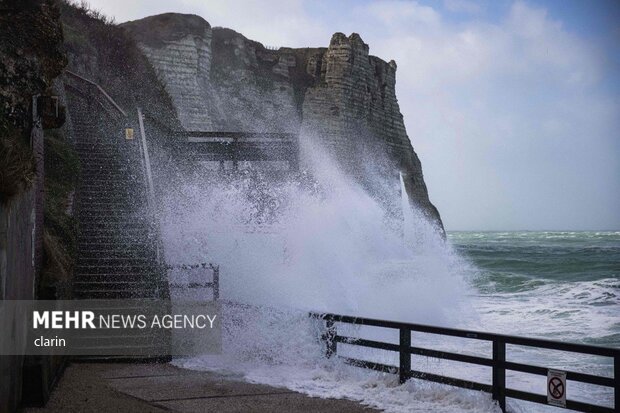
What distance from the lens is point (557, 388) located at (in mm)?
8344

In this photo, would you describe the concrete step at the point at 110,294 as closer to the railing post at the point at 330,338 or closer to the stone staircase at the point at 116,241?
the stone staircase at the point at 116,241

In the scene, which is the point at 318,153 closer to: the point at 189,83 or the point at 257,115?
the point at 257,115

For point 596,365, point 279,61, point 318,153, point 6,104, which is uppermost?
point 279,61

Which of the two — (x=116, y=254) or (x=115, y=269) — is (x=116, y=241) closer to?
(x=116, y=254)

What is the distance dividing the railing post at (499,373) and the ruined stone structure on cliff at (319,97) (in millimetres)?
52458

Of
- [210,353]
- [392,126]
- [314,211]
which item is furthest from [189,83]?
[210,353]

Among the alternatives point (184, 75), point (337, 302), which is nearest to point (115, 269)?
point (337, 302)

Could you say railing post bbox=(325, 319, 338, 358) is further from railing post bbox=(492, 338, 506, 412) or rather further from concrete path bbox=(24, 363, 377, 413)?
railing post bbox=(492, 338, 506, 412)

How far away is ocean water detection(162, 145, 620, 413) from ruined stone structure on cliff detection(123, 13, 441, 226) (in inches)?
1133

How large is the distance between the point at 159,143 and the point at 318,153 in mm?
42947

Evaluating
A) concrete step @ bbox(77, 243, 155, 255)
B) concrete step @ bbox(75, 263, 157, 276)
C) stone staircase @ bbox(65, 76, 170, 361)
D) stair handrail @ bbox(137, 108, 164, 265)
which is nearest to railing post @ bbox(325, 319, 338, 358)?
stone staircase @ bbox(65, 76, 170, 361)

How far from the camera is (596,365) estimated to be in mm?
15820

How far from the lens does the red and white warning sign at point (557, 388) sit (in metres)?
8.30

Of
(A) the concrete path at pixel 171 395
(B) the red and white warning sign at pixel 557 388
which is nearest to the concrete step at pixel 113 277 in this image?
(A) the concrete path at pixel 171 395
